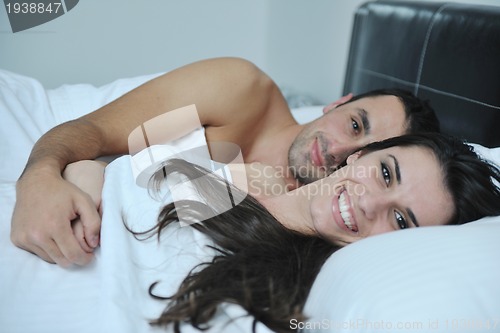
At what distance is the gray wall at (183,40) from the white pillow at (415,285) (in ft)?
5.06

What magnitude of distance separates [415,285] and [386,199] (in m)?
0.31

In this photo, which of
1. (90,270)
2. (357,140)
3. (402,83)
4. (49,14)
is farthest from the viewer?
(49,14)

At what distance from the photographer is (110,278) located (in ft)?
2.51

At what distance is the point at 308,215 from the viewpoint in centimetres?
106

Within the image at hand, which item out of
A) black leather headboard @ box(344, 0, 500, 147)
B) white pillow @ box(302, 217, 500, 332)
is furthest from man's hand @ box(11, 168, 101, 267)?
black leather headboard @ box(344, 0, 500, 147)

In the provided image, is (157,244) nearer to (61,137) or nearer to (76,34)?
(61,137)

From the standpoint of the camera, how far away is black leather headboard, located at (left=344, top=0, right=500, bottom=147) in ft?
4.06

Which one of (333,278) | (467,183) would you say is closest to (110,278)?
(333,278)

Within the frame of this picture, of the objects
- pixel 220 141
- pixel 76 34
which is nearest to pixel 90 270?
pixel 220 141

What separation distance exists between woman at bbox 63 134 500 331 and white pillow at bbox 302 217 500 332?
10cm

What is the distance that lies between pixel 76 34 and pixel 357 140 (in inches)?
58.8

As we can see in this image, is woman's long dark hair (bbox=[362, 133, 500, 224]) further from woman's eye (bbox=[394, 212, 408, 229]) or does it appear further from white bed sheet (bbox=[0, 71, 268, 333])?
white bed sheet (bbox=[0, 71, 268, 333])

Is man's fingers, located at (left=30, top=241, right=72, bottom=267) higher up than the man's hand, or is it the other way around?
the man's hand

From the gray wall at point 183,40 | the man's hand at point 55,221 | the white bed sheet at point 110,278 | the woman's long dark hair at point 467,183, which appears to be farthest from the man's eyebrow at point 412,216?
the gray wall at point 183,40
